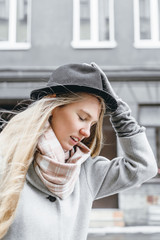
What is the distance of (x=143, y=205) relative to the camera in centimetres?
878

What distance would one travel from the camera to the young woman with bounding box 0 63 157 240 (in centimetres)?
149

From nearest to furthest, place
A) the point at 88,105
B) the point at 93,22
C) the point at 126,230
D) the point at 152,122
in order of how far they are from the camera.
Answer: the point at 88,105, the point at 126,230, the point at 152,122, the point at 93,22

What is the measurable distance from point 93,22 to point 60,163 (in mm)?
8593

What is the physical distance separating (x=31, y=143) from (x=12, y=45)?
27.5ft

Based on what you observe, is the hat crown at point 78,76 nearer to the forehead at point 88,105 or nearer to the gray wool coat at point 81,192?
the forehead at point 88,105

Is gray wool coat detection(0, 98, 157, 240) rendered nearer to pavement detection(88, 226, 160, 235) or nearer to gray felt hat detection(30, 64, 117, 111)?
gray felt hat detection(30, 64, 117, 111)

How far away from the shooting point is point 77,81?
5.28ft

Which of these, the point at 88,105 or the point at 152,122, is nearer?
the point at 88,105

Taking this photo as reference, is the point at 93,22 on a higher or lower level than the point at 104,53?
higher

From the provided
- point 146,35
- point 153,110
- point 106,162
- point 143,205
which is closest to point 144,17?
point 146,35

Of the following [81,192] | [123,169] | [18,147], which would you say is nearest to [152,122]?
[123,169]

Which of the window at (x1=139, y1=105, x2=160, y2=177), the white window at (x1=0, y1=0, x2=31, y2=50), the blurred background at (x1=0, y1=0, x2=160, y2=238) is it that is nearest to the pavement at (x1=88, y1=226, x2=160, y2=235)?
the blurred background at (x1=0, y1=0, x2=160, y2=238)

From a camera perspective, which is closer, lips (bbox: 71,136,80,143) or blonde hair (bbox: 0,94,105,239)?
blonde hair (bbox: 0,94,105,239)

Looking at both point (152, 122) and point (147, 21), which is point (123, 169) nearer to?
point (152, 122)
